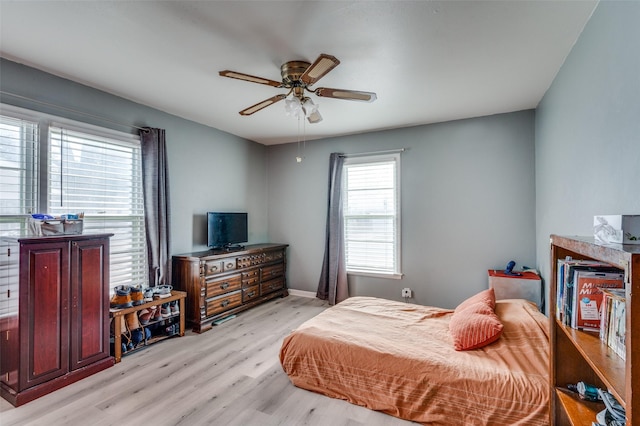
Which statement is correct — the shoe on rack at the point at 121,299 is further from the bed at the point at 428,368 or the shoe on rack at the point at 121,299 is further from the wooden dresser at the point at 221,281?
the bed at the point at 428,368

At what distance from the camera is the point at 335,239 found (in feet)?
15.1

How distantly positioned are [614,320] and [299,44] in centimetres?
228

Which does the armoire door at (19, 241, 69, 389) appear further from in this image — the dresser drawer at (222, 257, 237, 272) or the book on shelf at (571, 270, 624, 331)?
the book on shelf at (571, 270, 624, 331)

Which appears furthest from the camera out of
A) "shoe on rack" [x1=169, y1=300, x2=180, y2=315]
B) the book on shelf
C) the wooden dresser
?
the wooden dresser

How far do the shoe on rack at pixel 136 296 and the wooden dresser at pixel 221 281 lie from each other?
2.00 ft

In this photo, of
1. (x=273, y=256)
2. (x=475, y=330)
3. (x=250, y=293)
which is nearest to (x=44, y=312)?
(x=250, y=293)

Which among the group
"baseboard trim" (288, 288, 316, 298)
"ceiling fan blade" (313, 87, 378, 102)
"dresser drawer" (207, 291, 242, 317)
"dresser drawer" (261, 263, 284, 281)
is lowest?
"baseboard trim" (288, 288, 316, 298)

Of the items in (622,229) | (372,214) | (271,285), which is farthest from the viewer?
(271,285)

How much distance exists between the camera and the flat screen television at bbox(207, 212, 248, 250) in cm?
412

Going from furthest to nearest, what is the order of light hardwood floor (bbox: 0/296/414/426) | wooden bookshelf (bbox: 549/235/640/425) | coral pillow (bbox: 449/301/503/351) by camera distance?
coral pillow (bbox: 449/301/503/351), light hardwood floor (bbox: 0/296/414/426), wooden bookshelf (bbox: 549/235/640/425)

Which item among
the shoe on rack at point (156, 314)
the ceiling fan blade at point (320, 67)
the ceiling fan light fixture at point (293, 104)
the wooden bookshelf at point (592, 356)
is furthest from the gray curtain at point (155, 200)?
the wooden bookshelf at point (592, 356)

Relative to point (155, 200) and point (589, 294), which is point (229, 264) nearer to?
point (155, 200)

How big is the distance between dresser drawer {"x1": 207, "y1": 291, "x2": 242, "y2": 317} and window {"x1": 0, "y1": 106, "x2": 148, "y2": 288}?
804mm

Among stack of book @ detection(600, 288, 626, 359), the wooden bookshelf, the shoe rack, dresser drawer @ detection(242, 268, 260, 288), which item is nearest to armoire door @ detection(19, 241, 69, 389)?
the shoe rack
